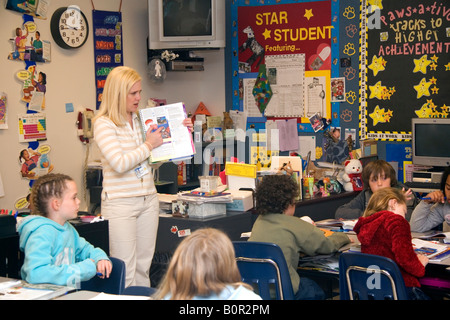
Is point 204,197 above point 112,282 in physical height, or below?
above

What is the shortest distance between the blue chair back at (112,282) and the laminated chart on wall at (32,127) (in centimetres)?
246

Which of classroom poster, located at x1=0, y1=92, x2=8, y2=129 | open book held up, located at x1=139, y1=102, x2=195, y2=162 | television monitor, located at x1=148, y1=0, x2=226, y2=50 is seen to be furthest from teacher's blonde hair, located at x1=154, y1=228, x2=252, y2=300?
television monitor, located at x1=148, y1=0, x2=226, y2=50

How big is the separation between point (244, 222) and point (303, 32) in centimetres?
273

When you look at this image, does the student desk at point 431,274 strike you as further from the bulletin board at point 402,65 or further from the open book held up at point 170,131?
the bulletin board at point 402,65

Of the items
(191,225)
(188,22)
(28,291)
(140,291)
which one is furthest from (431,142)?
(28,291)

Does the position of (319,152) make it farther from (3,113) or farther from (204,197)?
(3,113)

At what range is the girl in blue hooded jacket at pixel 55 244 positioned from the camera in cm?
Result: 272

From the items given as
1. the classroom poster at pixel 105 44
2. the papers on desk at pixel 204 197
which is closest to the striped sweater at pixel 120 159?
the papers on desk at pixel 204 197

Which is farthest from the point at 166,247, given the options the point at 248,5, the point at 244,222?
the point at 248,5

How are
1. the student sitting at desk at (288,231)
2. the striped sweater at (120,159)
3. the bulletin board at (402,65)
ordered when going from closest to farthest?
1. the student sitting at desk at (288,231)
2. the striped sweater at (120,159)
3. the bulletin board at (402,65)

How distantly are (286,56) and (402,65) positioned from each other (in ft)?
4.08

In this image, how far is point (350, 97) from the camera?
6.23 metres

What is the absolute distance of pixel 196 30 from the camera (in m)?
6.25
